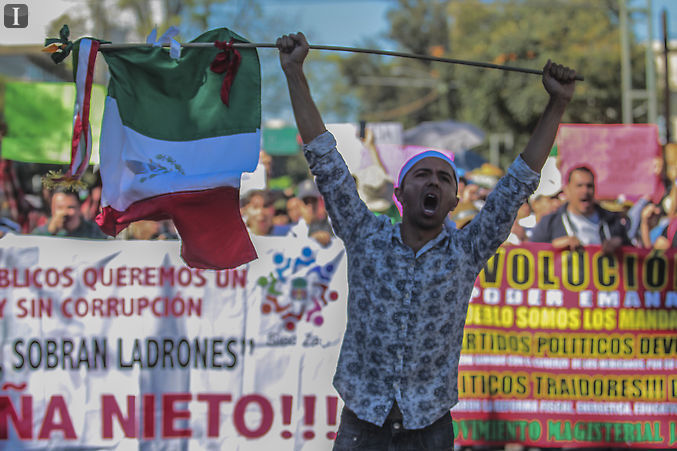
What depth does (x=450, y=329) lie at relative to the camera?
3119 mm

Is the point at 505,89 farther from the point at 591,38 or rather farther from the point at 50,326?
the point at 50,326

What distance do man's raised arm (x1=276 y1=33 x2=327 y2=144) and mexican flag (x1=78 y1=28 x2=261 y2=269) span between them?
Result: 80 centimetres

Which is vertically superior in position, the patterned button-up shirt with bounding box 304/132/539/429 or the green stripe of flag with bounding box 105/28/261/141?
the green stripe of flag with bounding box 105/28/261/141

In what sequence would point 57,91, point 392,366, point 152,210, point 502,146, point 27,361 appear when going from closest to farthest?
point 392,366, point 152,210, point 27,361, point 57,91, point 502,146

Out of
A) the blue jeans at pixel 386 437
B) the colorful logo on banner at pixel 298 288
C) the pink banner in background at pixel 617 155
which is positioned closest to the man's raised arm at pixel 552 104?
the blue jeans at pixel 386 437

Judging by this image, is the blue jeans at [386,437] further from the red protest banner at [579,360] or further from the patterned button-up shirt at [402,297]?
the red protest banner at [579,360]

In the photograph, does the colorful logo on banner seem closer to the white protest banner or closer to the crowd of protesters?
the white protest banner

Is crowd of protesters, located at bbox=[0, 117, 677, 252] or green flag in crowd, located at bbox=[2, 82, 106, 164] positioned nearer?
crowd of protesters, located at bbox=[0, 117, 677, 252]

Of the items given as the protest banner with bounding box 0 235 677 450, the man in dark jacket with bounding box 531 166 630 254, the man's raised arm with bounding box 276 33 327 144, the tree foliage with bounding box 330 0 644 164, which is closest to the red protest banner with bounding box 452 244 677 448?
the protest banner with bounding box 0 235 677 450

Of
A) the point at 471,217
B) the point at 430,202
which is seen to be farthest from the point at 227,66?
the point at 471,217

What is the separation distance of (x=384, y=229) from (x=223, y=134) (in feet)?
3.89

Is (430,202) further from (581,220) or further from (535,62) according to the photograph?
(535,62)

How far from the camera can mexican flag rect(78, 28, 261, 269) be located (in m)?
3.87

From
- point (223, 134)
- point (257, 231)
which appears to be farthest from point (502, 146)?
point (223, 134)
